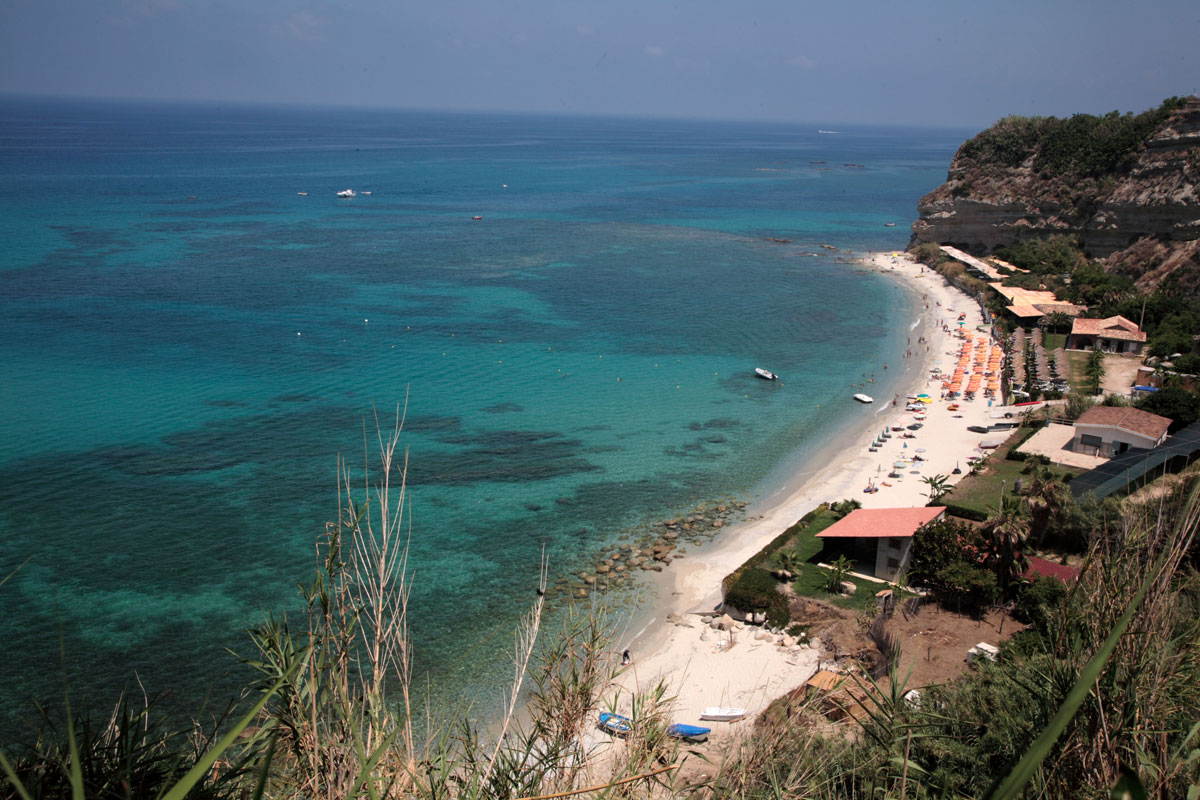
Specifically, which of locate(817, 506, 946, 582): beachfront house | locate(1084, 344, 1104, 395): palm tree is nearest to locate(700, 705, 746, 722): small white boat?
locate(817, 506, 946, 582): beachfront house

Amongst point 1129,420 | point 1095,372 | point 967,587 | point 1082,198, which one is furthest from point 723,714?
point 1082,198

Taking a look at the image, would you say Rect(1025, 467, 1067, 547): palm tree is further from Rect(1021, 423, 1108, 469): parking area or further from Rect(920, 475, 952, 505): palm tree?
Rect(1021, 423, 1108, 469): parking area

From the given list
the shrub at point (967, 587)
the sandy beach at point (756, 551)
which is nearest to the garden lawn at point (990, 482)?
the sandy beach at point (756, 551)

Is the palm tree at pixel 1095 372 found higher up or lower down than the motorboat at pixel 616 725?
lower down

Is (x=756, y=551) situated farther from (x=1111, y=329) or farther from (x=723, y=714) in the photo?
(x=1111, y=329)

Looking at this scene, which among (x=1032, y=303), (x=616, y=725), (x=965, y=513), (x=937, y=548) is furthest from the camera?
(x=1032, y=303)

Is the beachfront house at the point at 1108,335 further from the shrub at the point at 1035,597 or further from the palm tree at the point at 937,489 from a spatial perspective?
the shrub at the point at 1035,597

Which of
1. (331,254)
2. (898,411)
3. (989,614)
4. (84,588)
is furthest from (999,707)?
(331,254)

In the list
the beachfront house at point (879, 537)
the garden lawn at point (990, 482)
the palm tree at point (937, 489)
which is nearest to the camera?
the beachfront house at point (879, 537)
